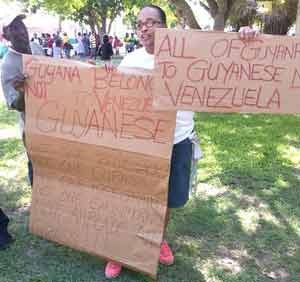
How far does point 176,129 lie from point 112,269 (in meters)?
0.94

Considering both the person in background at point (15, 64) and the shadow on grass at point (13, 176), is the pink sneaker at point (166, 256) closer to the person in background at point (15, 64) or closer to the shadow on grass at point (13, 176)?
the person in background at point (15, 64)

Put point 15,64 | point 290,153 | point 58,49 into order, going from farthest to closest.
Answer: point 58,49
point 290,153
point 15,64

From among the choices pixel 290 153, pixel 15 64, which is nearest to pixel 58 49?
pixel 290 153

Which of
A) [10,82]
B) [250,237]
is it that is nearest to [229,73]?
[10,82]

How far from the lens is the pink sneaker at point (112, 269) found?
2.77 meters

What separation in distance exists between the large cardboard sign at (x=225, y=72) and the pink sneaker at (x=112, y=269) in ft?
3.44

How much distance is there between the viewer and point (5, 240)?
3139mm

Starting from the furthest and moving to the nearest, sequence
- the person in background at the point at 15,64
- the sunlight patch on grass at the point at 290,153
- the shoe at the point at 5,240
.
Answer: the sunlight patch on grass at the point at 290,153 < the shoe at the point at 5,240 < the person in background at the point at 15,64

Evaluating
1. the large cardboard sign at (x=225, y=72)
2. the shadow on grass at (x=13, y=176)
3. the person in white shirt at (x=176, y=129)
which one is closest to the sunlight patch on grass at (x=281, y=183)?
the person in white shirt at (x=176, y=129)

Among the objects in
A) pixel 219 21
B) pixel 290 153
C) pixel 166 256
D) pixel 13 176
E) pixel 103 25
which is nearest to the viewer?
pixel 166 256

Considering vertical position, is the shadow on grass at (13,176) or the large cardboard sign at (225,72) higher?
the large cardboard sign at (225,72)

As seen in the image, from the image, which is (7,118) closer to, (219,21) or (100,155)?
(219,21)

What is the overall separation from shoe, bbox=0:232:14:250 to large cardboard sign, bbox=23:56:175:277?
476mm

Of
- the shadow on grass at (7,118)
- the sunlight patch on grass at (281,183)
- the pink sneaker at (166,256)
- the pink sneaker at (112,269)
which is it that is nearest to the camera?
the pink sneaker at (112,269)
